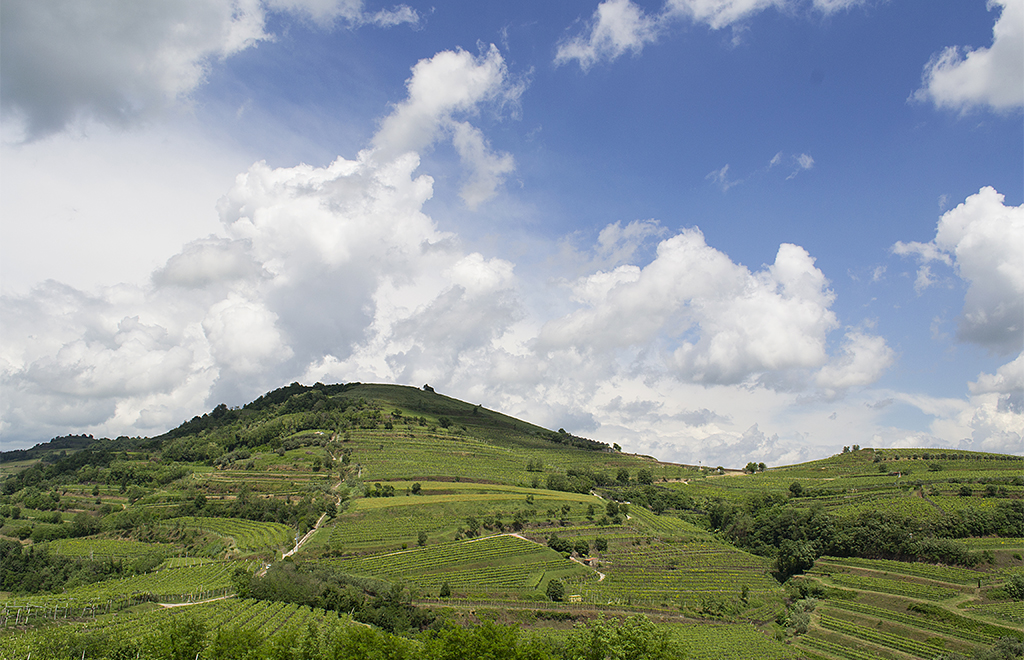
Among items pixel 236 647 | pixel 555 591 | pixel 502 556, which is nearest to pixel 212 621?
pixel 236 647

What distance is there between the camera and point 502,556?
397 ft

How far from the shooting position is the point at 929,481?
14688 centimetres

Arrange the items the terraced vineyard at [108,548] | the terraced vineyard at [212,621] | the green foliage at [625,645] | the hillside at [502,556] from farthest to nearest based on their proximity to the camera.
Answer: the terraced vineyard at [108,548] < the hillside at [502,556] < the terraced vineyard at [212,621] < the green foliage at [625,645]

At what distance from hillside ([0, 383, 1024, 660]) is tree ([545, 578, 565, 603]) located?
0.25 m

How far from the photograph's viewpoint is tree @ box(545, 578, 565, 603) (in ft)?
340

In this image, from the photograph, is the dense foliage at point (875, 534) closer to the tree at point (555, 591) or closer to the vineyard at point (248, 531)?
the tree at point (555, 591)

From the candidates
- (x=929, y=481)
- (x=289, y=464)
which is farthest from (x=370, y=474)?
(x=929, y=481)

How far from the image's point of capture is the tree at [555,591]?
10356 cm

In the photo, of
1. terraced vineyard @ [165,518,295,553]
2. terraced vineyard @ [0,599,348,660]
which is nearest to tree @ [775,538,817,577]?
terraced vineyard @ [0,599,348,660]

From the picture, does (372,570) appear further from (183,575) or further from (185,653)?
(185,653)

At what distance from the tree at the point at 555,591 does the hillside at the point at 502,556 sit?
0.25 m

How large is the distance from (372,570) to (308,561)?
13313mm

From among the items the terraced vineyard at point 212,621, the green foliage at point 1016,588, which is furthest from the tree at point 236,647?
the green foliage at point 1016,588

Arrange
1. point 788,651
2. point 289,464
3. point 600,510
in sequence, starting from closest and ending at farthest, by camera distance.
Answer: point 788,651 → point 600,510 → point 289,464
